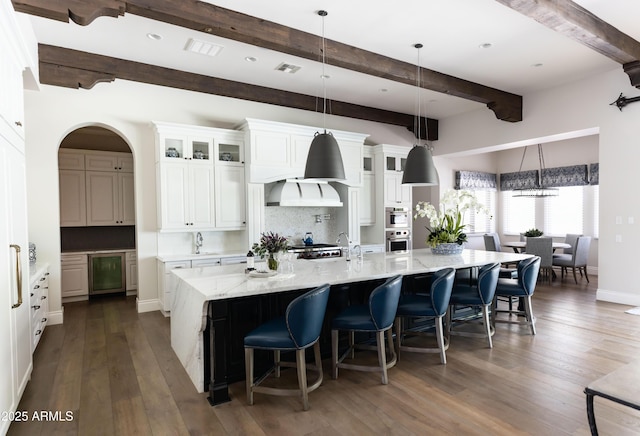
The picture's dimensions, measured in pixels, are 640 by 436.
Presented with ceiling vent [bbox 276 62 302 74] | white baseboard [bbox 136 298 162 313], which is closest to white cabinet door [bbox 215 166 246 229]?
white baseboard [bbox 136 298 162 313]

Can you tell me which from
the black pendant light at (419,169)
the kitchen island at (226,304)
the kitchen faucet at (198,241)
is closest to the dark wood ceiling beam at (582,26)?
the black pendant light at (419,169)

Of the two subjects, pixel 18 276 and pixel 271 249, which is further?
pixel 271 249

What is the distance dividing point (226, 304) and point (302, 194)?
329 cm

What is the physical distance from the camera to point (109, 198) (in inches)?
257

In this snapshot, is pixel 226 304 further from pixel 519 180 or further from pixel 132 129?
pixel 519 180

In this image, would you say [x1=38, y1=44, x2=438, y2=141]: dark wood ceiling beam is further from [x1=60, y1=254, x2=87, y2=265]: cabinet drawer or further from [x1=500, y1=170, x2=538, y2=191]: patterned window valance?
[x1=500, y1=170, x2=538, y2=191]: patterned window valance

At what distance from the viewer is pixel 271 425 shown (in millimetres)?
2467

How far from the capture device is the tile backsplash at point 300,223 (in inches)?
246

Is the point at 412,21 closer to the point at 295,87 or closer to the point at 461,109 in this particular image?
the point at 295,87

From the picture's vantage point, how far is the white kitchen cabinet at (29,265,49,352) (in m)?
3.56

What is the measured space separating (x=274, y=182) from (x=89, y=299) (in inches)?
139

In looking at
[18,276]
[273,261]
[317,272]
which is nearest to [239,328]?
[273,261]

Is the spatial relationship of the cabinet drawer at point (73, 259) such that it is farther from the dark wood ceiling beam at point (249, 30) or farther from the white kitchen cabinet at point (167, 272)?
the dark wood ceiling beam at point (249, 30)

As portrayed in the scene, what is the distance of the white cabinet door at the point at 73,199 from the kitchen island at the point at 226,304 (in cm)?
392
